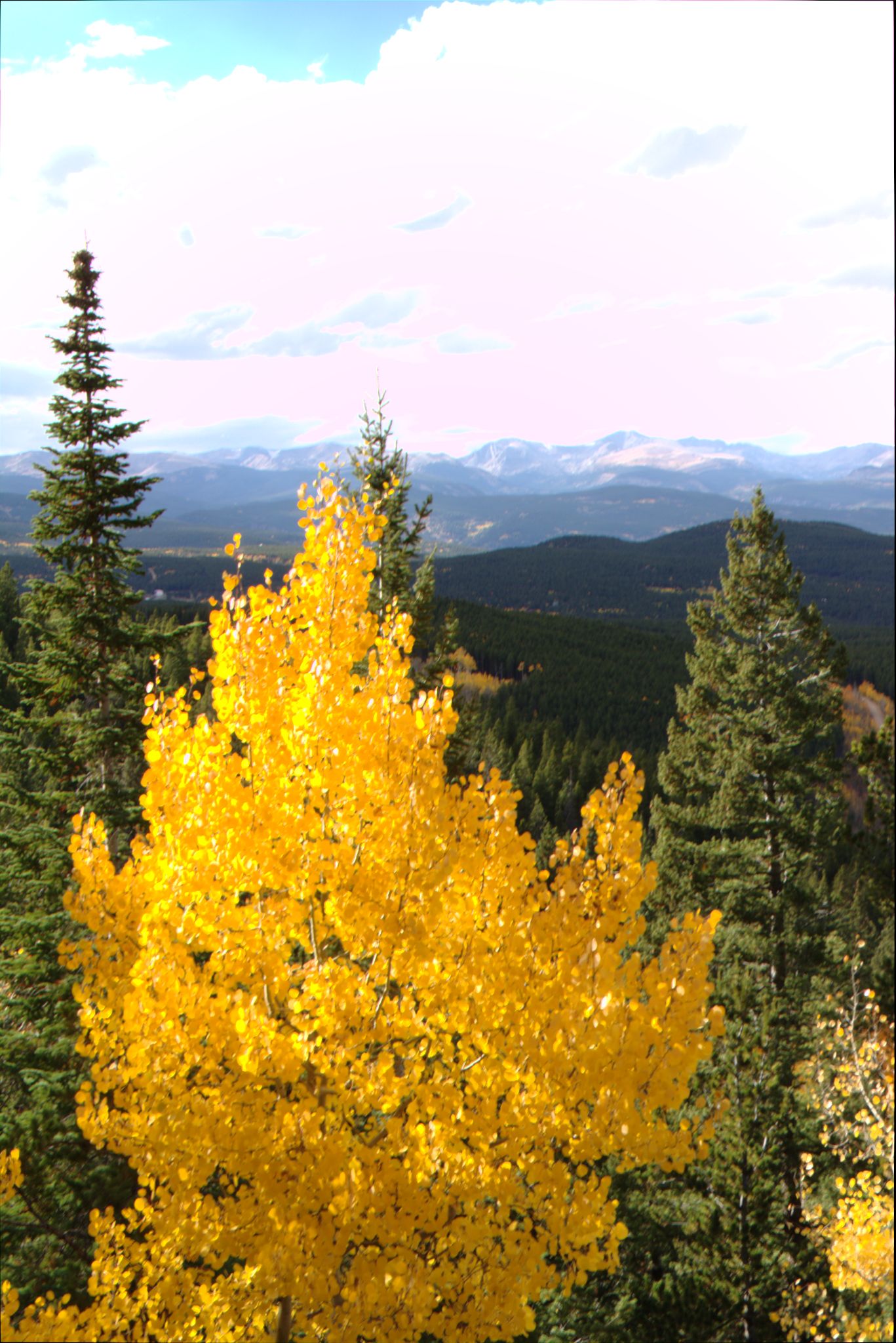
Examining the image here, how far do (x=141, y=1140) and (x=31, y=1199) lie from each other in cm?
969

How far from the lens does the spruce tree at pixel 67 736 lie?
13.6 metres

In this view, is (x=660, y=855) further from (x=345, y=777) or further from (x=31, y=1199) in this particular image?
(x=345, y=777)

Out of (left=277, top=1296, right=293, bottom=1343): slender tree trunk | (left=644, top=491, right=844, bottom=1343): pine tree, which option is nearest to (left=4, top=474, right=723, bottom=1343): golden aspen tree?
(left=277, top=1296, right=293, bottom=1343): slender tree trunk

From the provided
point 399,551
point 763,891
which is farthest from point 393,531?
point 763,891

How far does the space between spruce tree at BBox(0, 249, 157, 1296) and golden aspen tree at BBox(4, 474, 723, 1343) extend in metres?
8.58

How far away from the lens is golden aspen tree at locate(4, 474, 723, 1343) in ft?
18.1

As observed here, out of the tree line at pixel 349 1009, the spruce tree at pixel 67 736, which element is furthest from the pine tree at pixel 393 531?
the tree line at pixel 349 1009

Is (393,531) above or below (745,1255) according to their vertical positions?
above

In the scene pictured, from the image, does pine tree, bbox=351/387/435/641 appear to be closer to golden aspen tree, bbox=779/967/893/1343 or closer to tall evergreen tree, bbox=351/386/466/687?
tall evergreen tree, bbox=351/386/466/687

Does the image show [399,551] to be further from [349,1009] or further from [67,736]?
[349,1009]

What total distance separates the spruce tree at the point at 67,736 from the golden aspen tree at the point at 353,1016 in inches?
338

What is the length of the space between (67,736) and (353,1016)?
38.5 feet

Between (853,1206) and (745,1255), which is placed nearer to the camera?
(853,1206)

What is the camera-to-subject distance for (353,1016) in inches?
223
